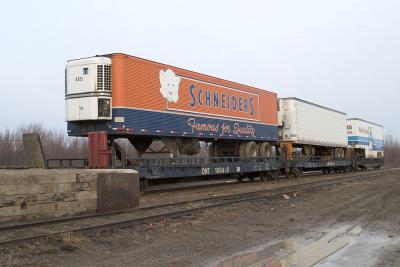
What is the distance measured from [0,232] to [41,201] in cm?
138

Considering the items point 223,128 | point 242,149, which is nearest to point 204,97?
point 223,128

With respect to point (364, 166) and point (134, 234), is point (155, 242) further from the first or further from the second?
point (364, 166)

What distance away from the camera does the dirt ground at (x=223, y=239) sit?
6.90m

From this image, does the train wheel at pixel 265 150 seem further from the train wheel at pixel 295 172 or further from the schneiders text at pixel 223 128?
the train wheel at pixel 295 172

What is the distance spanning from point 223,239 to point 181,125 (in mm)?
10621

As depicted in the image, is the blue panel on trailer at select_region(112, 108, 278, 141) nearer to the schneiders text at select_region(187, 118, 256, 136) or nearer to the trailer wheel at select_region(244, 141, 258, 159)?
the schneiders text at select_region(187, 118, 256, 136)

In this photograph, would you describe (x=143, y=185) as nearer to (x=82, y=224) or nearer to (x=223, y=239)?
(x=82, y=224)

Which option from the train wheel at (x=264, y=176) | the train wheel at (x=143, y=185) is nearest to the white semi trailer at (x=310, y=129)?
the train wheel at (x=264, y=176)

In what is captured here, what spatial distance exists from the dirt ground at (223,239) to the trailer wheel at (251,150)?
10491 millimetres

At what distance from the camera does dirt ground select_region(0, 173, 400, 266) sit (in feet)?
22.6

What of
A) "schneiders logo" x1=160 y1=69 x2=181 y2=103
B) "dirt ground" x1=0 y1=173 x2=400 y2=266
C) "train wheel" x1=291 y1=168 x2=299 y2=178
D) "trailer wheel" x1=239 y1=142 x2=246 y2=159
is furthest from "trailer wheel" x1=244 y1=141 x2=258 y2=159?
"dirt ground" x1=0 y1=173 x2=400 y2=266

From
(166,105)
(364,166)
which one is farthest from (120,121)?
(364,166)

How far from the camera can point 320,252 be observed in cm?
749

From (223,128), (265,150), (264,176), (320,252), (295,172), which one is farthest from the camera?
(295,172)
